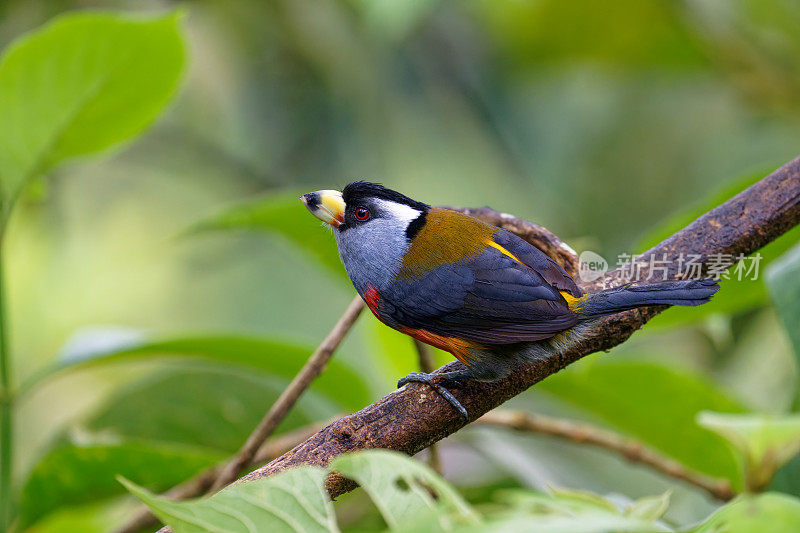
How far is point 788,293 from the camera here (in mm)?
1315

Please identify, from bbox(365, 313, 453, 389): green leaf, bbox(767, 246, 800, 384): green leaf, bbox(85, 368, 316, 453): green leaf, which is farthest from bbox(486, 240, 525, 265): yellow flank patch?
bbox(85, 368, 316, 453): green leaf

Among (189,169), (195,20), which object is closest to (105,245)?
(189,169)

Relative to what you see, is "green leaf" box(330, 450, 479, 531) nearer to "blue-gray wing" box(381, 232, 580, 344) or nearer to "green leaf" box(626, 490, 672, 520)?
"green leaf" box(626, 490, 672, 520)

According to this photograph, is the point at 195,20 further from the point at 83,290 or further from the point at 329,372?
the point at 329,372

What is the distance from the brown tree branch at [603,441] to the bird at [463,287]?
382 mm

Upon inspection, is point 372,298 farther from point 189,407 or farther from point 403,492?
point 189,407

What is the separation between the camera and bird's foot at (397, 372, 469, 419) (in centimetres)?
114

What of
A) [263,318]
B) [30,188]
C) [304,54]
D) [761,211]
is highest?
[304,54]

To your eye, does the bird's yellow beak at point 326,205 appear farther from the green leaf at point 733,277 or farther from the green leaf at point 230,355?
the green leaf at point 733,277

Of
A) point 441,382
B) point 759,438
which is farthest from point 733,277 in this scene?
point 759,438

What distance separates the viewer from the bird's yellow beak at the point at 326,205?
53.7 inches

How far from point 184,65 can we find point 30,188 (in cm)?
43

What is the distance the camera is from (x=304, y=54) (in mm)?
3703

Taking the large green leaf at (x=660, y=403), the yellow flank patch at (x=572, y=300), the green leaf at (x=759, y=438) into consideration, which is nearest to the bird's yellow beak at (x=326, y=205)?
the yellow flank patch at (x=572, y=300)
